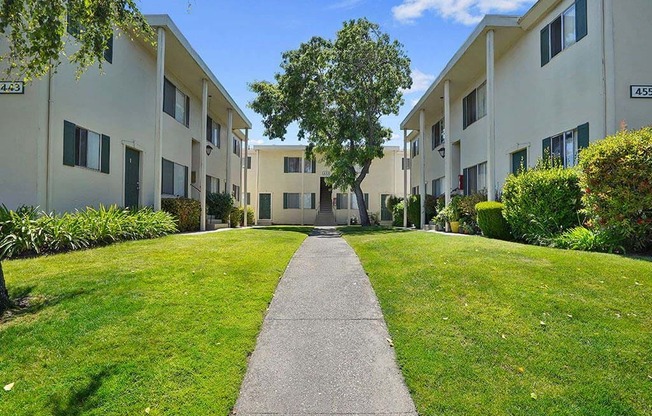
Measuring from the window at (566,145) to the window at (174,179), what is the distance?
41.1 feet

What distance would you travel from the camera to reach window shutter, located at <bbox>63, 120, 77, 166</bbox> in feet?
33.1

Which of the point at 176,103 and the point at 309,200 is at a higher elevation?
the point at 176,103

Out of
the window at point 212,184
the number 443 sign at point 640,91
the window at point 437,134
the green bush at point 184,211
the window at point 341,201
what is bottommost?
the green bush at point 184,211

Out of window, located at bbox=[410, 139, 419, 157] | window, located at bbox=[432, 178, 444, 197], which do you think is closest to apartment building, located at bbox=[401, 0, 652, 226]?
window, located at bbox=[432, 178, 444, 197]

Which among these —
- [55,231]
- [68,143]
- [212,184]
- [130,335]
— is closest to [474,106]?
[212,184]

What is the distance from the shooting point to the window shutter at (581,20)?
9.84m

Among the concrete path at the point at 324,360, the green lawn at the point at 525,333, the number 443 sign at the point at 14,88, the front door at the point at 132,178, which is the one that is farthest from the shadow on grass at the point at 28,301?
the front door at the point at 132,178

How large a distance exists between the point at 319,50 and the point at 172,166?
9.73m

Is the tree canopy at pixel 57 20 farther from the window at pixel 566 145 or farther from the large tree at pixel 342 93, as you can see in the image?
the large tree at pixel 342 93

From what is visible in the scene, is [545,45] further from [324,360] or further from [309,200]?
[309,200]

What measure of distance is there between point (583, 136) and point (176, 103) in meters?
14.0

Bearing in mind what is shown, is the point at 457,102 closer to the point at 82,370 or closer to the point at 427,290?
the point at 427,290

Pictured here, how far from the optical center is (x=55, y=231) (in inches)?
324

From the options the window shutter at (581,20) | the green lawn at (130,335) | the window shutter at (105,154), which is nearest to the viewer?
the green lawn at (130,335)
